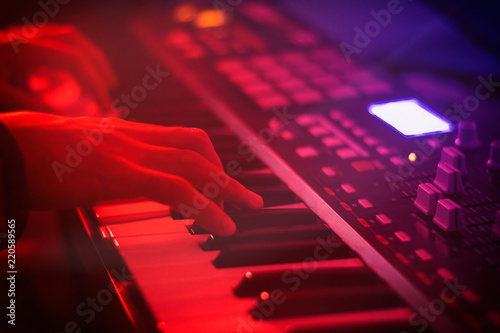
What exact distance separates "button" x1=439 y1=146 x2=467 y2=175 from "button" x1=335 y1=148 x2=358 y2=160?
0.54 feet

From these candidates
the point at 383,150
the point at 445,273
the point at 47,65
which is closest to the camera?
the point at 445,273

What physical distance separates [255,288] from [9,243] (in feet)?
1.37

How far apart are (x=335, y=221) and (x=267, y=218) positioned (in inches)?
5.5

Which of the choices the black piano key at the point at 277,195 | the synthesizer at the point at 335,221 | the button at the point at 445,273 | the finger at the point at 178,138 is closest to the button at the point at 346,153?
the synthesizer at the point at 335,221

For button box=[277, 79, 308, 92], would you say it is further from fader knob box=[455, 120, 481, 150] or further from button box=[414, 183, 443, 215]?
button box=[414, 183, 443, 215]

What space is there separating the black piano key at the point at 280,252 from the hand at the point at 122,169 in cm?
4

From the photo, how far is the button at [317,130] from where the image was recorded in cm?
108

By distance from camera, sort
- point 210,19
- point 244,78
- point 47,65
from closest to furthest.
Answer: point 244,78 → point 47,65 → point 210,19

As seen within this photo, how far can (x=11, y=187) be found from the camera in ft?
2.69

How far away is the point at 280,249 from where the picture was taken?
840 mm

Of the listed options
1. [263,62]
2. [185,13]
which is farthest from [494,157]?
[185,13]

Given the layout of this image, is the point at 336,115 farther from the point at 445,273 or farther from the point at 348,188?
the point at 445,273

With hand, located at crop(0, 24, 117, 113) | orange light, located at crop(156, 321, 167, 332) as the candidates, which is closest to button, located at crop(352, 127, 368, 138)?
orange light, located at crop(156, 321, 167, 332)

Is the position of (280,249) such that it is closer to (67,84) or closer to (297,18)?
(67,84)
